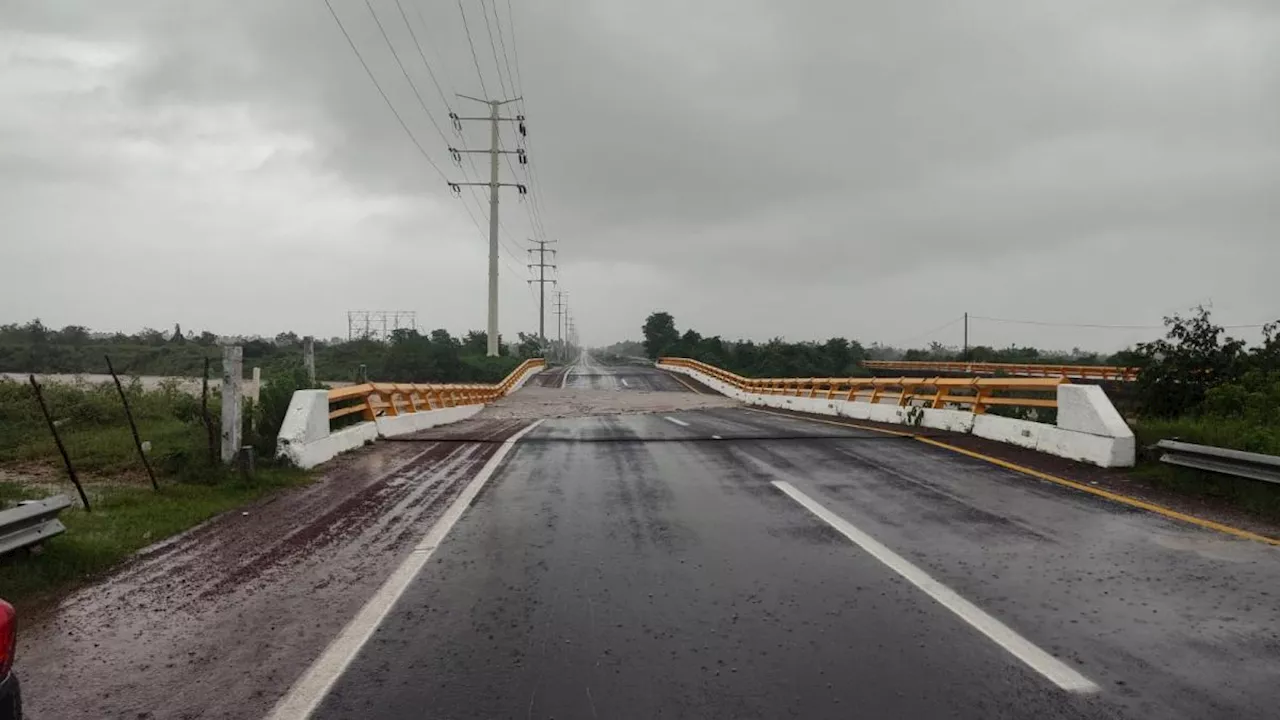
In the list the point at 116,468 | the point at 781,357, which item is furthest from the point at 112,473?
the point at 781,357

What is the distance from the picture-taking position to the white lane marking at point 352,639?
3629 millimetres

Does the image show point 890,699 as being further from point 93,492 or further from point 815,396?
point 815,396

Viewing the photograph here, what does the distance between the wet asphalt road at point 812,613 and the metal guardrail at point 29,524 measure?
2.92 m

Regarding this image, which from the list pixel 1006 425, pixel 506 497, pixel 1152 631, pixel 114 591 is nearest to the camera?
pixel 1152 631

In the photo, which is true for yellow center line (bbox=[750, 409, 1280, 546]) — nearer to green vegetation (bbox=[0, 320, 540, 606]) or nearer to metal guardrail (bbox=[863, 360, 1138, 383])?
green vegetation (bbox=[0, 320, 540, 606])

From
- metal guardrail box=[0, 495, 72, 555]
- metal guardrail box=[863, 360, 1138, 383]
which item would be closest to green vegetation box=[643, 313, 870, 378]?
metal guardrail box=[863, 360, 1138, 383]

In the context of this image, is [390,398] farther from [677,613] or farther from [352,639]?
[677,613]

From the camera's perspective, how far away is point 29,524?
18.6 ft

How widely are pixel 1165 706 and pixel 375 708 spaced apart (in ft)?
12.2


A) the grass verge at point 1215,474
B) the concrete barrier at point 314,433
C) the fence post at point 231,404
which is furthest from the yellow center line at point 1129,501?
the fence post at point 231,404

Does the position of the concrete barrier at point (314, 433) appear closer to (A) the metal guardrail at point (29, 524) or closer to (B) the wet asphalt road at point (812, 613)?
(B) the wet asphalt road at point (812, 613)

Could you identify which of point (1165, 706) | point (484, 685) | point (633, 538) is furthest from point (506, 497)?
point (1165, 706)

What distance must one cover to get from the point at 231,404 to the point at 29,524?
3973 mm

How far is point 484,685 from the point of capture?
3771 millimetres
